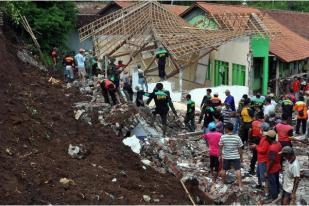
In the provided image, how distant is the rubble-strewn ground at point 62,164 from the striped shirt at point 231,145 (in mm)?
1269

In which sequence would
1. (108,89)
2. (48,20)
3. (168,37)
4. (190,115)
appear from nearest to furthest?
1. (190,115)
2. (108,89)
3. (168,37)
4. (48,20)

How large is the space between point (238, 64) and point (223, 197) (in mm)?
15249

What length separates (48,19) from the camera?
26.9m

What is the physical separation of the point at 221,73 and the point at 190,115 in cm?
1094

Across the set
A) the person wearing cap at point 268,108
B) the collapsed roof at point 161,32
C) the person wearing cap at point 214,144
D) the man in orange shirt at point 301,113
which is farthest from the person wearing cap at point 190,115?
the collapsed roof at point 161,32

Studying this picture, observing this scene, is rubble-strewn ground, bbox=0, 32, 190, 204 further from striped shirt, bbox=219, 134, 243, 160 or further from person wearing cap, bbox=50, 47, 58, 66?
person wearing cap, bbox=50, 47, 58, 66

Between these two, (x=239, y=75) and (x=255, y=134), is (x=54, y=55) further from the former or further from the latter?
(x=255, y=134)

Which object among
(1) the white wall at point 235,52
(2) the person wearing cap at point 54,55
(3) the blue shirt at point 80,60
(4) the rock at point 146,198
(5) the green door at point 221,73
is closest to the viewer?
(4) the rock at point 146,198

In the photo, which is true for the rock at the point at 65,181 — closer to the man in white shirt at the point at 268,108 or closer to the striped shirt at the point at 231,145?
the striped shirt at the point at 231,145

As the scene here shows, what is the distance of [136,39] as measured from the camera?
24.4 m

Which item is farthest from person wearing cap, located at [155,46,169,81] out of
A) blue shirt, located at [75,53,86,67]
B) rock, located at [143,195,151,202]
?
rock, located at [143,195,151,202]

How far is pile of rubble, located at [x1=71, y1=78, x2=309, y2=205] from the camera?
10977 mm

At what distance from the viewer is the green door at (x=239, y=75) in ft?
→ 82.2

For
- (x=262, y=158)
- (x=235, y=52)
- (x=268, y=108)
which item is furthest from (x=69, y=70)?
(x=262, y=158)
